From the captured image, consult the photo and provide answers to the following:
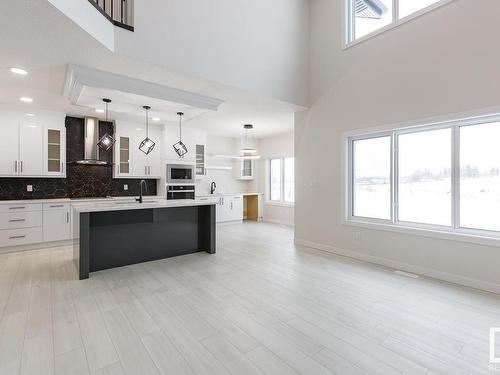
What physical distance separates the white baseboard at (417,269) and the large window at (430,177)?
1.88ft

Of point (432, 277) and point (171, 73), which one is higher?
point (171, 73)

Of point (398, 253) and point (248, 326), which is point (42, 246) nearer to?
point (248, 326)

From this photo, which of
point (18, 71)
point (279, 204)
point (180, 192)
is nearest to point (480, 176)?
point (279, 204)

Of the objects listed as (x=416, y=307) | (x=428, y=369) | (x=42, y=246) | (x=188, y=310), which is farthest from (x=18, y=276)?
(x=416, y=307)

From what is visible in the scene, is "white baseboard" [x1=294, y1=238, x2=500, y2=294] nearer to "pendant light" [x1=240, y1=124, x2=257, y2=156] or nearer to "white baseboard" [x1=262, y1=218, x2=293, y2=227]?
"white baseboard" [x1=262, y1=218, x2=293, y2=227]

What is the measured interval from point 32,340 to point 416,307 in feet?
11.5

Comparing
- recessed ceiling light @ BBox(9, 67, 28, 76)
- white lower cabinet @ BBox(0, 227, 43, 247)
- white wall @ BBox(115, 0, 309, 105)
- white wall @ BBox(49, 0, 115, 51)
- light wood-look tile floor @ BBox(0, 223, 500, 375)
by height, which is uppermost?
white wall @ BBox(115, 0, 309, 105)

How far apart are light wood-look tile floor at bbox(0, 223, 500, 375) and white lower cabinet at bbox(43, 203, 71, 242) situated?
1057 mm

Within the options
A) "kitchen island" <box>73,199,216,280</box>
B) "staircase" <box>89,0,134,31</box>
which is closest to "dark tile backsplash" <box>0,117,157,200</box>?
"kitchen island" <box>73,199,216,280</box>

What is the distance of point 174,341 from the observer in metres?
2.02

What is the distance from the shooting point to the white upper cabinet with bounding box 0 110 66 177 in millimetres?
4656

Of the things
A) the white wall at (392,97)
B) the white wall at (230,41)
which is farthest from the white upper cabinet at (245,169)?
the white wall at (230,41)

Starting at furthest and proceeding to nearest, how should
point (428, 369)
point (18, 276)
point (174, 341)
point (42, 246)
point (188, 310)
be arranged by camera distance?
1. point (42, 246)
2. point (18, 276)
3. point (188, 310)
4. point (174, 341)
5. point (428, 369)

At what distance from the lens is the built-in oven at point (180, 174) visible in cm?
634
